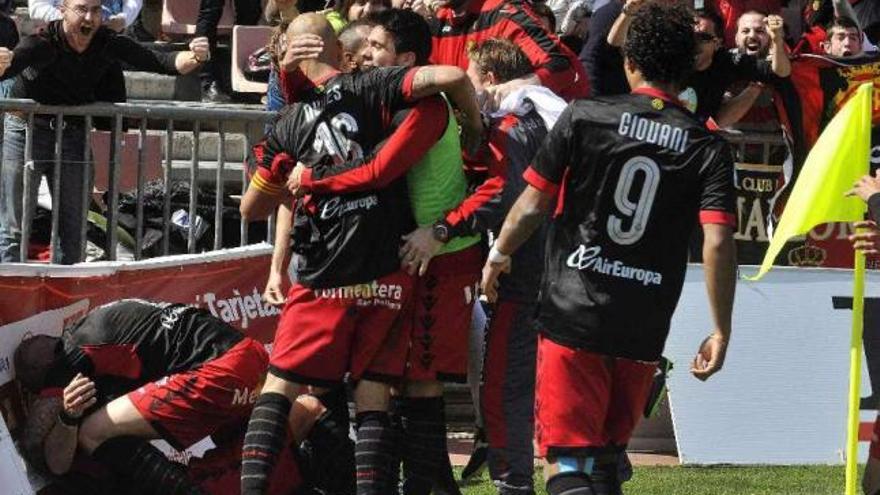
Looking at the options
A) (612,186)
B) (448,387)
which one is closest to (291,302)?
(612,186)

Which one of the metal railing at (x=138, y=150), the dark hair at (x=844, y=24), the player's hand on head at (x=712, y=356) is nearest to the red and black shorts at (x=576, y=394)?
the player's hand on head at (x=712, y=356)

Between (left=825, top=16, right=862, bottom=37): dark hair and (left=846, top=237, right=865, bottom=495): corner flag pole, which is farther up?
(left=825, top=16, right=862, bottom=37): dark hair

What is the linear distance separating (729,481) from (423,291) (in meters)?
2.63

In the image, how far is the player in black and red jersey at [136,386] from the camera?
27.8ft

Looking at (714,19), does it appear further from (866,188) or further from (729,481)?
(866,188)

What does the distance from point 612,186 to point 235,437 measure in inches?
108

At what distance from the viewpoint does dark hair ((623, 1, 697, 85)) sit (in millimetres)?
6961

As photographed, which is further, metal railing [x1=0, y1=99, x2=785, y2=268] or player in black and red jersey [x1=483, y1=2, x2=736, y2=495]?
metal railing [x1=0, y1=99, x2=785, y2=268]

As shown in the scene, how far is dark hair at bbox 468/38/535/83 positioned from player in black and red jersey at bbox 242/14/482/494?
0.70m

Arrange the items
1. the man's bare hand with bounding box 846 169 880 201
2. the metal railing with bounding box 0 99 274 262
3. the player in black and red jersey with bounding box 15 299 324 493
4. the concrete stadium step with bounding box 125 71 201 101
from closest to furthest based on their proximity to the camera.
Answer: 1. the man's bare hand with bounding box 846 169 880 201
2. the player in black and red jersey with bounding box 15 299 324 493
3. the metal railing with bounding box 0 99 274 262
4. the concrete stadium step with bounding box 125 71 201 101

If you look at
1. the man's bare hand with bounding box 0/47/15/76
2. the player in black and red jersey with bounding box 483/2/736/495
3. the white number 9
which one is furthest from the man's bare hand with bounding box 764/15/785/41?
the man's bare hand with bounding box 0/47/15/76

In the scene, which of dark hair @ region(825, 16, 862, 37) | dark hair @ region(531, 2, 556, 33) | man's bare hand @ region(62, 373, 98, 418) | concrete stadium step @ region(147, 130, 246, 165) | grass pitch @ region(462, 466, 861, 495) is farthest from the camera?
dark hair @ region(825, 16, 862, 37)

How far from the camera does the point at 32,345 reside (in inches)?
337

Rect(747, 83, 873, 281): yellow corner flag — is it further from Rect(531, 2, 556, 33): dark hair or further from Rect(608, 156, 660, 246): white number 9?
Rect(531, 2, 556, 33): dark hair
